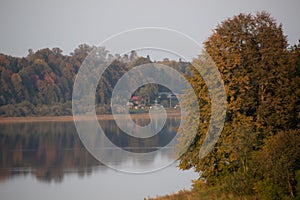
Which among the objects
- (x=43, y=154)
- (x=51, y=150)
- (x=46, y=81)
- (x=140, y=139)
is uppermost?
(x=46, y=81)

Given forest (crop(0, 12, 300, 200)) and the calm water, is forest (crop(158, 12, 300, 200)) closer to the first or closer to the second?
forest (crop(0, 12, 300, 200))

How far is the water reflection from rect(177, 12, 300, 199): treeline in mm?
7520

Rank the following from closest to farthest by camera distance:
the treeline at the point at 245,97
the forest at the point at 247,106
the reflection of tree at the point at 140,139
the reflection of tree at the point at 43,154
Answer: the forest at the point at 247,106
the treeline at the point at 245,97
the reflection of tree at the point at 43,154
the reflection of tree at the point at 140,139

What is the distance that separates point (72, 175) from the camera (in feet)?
115

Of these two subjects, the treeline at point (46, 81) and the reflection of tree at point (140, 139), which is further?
the treeline at point (46, 81)

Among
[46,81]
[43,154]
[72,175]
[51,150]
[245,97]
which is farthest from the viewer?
[46,81]

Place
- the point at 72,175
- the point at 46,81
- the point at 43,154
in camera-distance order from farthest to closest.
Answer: the point at 46,81, the point at 43,154, the point at 72,175

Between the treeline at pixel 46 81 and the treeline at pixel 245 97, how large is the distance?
55.0m

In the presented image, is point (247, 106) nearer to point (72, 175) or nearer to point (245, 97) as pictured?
point (245, 97)

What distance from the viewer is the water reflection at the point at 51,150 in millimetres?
36875

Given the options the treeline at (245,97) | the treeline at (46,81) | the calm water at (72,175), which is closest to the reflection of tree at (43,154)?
the calm water at (72,175)

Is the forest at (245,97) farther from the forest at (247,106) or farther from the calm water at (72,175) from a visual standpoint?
the calm water at (72,175)

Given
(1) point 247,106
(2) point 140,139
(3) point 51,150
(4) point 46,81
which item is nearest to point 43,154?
(3) point 51,150

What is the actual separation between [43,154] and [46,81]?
4802 centimetres
